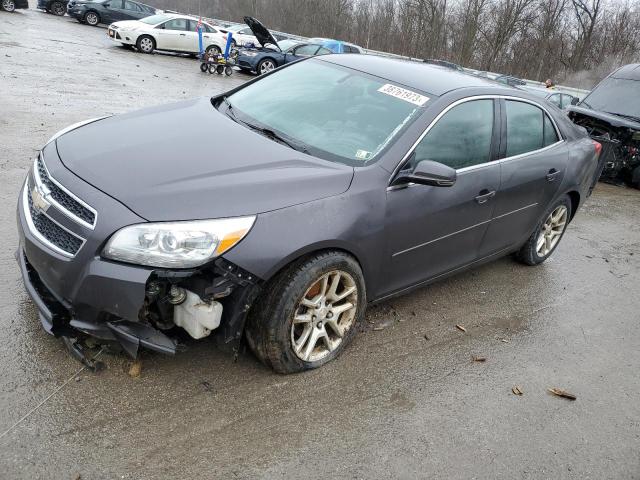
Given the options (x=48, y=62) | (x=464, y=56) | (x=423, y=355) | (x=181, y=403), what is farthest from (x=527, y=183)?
(x=464, y=56)

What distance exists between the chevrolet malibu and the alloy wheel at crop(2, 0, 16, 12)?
26.3 m

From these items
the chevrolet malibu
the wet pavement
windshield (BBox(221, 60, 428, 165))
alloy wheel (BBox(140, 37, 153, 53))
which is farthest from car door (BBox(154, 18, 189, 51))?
windshield (BBox(221, 60, 428, 165))

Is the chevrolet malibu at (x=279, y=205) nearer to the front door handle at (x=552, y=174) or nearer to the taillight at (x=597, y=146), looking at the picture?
the front door handle at (x=552, y=174)

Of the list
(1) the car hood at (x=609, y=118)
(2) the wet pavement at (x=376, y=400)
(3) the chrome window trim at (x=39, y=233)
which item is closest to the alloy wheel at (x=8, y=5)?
(2) the wet pavement at (x=376, y=400)

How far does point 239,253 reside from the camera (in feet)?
8.88

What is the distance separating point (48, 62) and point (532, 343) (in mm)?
13333

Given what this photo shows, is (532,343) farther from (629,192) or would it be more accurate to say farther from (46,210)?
(629,192)

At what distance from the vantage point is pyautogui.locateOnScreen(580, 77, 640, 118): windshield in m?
10.0

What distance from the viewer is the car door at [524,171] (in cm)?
423

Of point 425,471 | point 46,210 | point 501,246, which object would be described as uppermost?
point 46,210

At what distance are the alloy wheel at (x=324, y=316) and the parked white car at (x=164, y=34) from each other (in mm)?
19413

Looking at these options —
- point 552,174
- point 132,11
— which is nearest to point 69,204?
point 552,174

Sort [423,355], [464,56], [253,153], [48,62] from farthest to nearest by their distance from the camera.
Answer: [464,56], [48,62], [423,355], [253,153]

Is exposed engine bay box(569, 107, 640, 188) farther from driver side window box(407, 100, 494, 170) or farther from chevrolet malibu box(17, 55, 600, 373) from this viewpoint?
driver side window box(407, 100, 494, 170)
